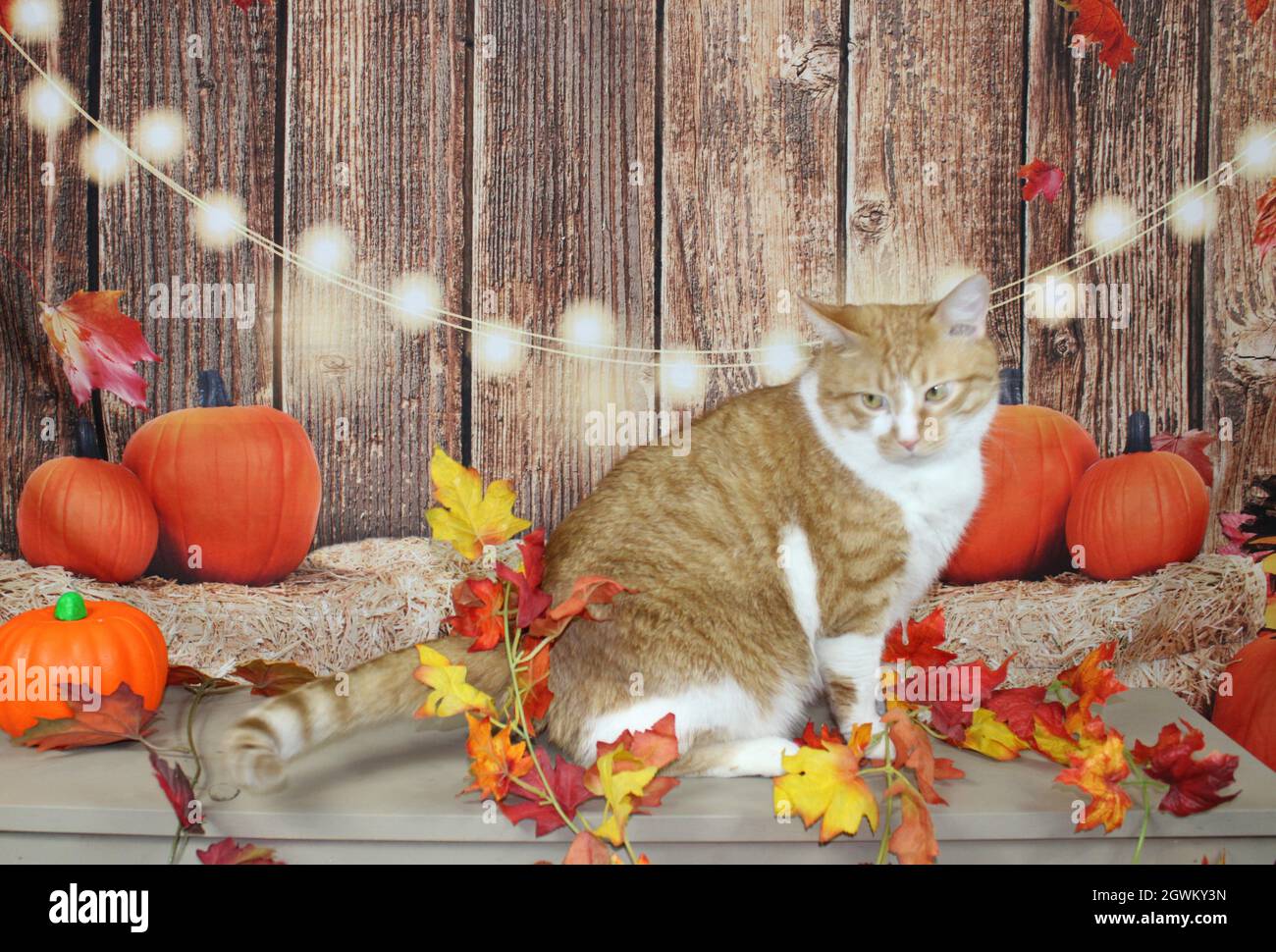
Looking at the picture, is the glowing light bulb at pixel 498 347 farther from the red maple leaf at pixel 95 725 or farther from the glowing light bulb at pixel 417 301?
the red maple leaf at pixel 95 725

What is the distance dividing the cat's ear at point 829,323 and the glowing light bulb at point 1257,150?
90cm

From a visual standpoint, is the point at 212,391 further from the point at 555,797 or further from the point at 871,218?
the point at 871,218

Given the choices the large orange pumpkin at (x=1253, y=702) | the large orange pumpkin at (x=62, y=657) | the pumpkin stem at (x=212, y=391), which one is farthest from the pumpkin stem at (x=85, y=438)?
the large orange pumpkin at (x=1253, y=702)

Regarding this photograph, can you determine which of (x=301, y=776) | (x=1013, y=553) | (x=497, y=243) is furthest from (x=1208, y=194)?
(x=301, y=776)

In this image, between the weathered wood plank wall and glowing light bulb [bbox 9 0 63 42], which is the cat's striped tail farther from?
glowing light bulb [bbox 9 0 63 42]

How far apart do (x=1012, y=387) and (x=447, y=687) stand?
4.04 ft

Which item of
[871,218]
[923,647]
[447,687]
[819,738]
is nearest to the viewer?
[447,687]

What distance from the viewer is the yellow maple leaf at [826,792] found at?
4.88 feet

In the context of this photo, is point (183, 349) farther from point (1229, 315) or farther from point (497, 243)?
point (1229, 315)

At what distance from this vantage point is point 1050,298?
2.03 metres

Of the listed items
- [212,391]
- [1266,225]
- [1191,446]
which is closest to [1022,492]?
[1191,446]

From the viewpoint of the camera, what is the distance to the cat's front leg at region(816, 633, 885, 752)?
1737 millimetres

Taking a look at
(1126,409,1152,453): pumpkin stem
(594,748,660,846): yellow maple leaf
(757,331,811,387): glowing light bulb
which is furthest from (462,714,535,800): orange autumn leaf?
(1126,409,1152,453): pumpkin stem

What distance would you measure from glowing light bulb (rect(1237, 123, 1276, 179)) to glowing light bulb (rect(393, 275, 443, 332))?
5.11 ft
